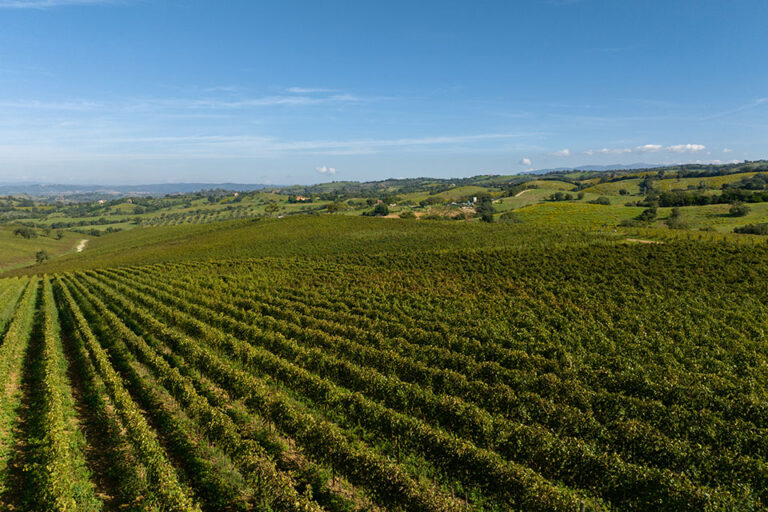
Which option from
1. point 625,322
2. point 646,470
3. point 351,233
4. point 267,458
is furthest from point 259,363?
point 351,233

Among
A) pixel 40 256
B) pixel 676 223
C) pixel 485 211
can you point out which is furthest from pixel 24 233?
pixel 676 223

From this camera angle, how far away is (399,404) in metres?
17.4

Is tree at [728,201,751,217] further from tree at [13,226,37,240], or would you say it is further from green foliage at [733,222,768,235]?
tree at [13,226,37,240]

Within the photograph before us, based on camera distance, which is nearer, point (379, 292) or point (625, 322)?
point (625, 322)

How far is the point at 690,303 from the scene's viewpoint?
31969 millimetres

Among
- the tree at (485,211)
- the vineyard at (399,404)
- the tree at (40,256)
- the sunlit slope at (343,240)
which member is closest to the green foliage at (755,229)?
the sunlit slope at (343,240)

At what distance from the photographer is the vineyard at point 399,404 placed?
12.1 m

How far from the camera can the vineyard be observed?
1207 cm

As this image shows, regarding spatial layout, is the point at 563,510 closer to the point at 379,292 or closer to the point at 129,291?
the point at 379,292

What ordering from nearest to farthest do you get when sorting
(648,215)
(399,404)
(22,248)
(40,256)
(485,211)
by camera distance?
(399,404) → (648,215) → (40,256) → (22,248) → (485,211)

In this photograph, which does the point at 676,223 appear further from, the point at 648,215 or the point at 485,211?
the point at 485,211

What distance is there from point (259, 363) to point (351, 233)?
2850 inches

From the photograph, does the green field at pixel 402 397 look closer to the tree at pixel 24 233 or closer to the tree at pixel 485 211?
the tree at pixel 485 211

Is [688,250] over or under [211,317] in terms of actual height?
over
